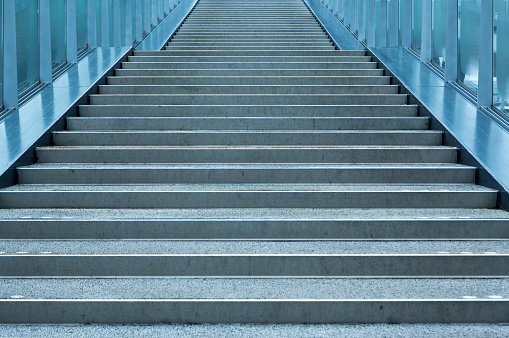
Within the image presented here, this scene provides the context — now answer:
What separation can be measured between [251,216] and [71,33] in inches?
A: 230

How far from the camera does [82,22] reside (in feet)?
32.5

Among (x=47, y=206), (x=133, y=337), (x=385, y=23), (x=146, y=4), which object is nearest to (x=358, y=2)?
(x=385, y=23)

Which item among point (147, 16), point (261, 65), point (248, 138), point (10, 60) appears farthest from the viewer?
point (147, 16)

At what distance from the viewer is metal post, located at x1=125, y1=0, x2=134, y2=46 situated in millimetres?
11094

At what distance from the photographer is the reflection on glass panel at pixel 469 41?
276 inches

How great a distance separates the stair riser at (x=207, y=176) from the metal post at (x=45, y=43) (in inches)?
115

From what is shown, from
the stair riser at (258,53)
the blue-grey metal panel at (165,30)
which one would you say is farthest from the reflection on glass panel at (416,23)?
the blue-grey metal panel at (165,30)

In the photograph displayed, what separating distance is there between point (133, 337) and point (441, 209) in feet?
8.54

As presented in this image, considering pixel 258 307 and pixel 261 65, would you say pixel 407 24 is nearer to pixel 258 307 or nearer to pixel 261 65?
pixel 261 65

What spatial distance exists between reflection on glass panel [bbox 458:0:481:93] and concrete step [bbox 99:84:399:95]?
90 centimetres

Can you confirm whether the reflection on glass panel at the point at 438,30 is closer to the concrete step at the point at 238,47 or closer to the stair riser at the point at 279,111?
the concrete step at the point at 238,47

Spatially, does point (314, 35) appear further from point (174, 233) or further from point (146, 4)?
point (174, 233)

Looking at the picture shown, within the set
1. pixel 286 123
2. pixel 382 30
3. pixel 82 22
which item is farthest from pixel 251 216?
pixel 382 30

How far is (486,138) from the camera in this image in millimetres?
5406
